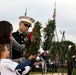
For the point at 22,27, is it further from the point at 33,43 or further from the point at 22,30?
the point at 33,43

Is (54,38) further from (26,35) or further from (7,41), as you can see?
(7,41)

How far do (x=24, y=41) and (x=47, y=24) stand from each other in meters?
7.13

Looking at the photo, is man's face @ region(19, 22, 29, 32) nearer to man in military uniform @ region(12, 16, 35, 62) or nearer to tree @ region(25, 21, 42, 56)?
man in military uniform @ region(12, 16, 35, 62)

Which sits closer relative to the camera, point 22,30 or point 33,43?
point 33,43

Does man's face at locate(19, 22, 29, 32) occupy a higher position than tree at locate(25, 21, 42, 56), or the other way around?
man's face at locate(19, 22, 29, 32)

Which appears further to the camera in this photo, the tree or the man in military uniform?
the man in military uniform

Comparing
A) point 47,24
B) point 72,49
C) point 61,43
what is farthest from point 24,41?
point 72,49

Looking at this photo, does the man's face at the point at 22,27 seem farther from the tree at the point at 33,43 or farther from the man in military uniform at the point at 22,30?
the tree at the point at 33,43

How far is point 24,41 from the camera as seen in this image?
5816 mm

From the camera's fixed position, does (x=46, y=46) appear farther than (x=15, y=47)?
Yes

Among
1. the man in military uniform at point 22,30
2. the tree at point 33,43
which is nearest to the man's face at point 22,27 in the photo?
the man in military uniform at point 22,30

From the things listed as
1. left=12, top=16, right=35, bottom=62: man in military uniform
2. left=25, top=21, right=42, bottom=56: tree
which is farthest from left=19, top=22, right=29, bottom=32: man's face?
left=25, top=21, right=42, bottom=56: tree

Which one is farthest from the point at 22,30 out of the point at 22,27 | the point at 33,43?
the point at 33,43

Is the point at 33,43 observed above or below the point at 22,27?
below
